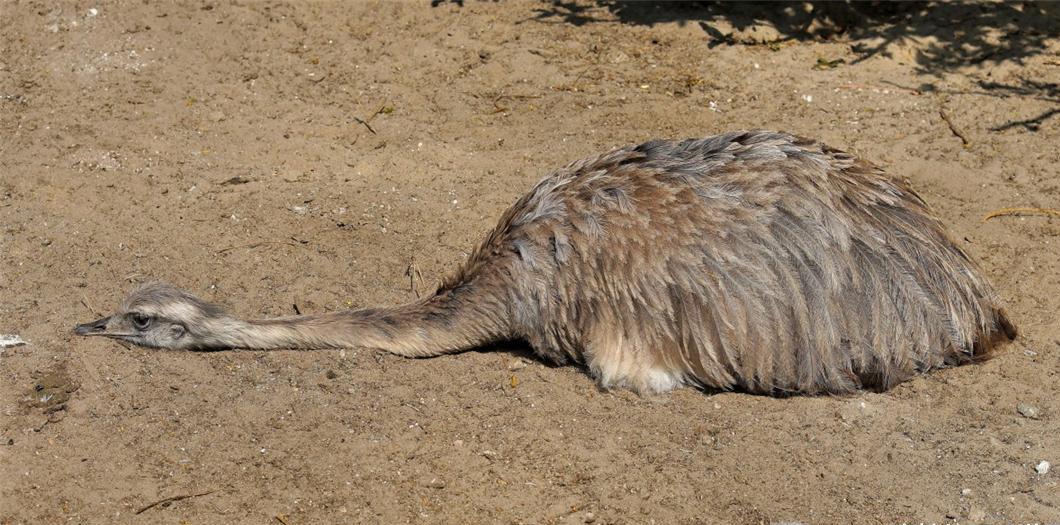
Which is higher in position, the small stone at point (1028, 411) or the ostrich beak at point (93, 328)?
the small stone at point (1028, 411)

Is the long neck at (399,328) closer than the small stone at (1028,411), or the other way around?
the small stone at (1028,411)

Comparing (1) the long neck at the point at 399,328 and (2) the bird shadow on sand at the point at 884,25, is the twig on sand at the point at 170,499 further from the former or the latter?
(2) the bird shadow on sand at the point at 884,25

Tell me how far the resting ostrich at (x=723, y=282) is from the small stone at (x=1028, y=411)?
0.31 meters

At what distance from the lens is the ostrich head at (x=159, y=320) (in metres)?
5.35

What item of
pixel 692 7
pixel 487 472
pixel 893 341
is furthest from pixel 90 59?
pixel 893 341

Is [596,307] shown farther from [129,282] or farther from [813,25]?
[813,25]

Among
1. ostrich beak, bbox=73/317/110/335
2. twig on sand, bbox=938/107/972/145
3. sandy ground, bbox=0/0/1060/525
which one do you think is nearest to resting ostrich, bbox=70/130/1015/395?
sandy ground, bbox=0/0/1060/525

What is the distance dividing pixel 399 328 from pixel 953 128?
381 centimetres

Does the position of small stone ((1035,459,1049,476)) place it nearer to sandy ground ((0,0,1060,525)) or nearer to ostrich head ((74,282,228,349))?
sandy ground ((0,0,1060,525))

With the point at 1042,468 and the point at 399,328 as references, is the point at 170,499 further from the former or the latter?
the point at 1042,468

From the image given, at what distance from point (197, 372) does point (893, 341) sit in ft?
10.4

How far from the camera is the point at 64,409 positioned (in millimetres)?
4980

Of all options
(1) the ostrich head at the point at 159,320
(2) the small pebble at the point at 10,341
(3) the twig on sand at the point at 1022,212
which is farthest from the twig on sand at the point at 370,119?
(3) the twig on sand at the point at 1022,212

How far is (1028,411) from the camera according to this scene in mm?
4793
